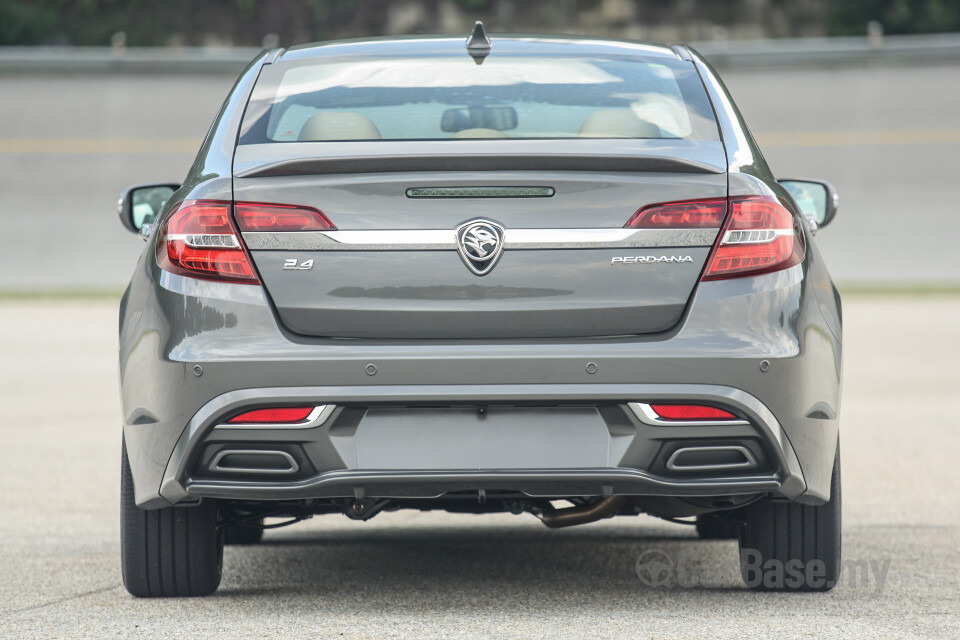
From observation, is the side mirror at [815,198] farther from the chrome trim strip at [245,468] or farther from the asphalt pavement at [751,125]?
the asphalt pavement at [751,125]

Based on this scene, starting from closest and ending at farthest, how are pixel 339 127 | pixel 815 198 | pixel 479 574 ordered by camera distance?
pixel 339 127
pixel 479 574
pixel 815 198

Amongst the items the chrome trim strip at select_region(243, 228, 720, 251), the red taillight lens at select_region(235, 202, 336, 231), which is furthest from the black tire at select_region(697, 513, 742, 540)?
the red taillight lens at select_region(235, 202, 336, 231)

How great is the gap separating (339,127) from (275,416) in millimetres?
864

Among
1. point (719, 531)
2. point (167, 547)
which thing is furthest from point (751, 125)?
point (167, 547)

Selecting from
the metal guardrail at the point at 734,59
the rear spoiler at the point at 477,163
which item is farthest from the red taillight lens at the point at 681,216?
the metal guardrail at the point at 734,59

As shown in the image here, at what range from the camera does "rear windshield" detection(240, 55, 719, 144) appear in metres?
3.94

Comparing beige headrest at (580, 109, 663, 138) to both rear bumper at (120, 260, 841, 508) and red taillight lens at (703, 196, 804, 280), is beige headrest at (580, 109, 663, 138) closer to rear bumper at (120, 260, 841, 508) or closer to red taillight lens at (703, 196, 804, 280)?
red taillight lens at (703, 196, 804, 280)

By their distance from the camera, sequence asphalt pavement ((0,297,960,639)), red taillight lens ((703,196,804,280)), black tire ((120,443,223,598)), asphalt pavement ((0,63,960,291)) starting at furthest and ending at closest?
asphalt pavement ((0,63,960,291)), black tire ((120,443,223,598)), asphalt pavement ((0,297,960,639)), red taillight lens ((703,196,804,280))

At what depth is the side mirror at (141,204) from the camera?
15.2ft

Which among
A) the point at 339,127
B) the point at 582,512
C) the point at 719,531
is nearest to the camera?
the point at 339,127

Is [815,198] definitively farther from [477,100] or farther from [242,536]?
[242,536]

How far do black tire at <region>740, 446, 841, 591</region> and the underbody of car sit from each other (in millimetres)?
400

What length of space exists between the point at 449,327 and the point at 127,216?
163cm

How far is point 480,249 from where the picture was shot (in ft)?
11.6
